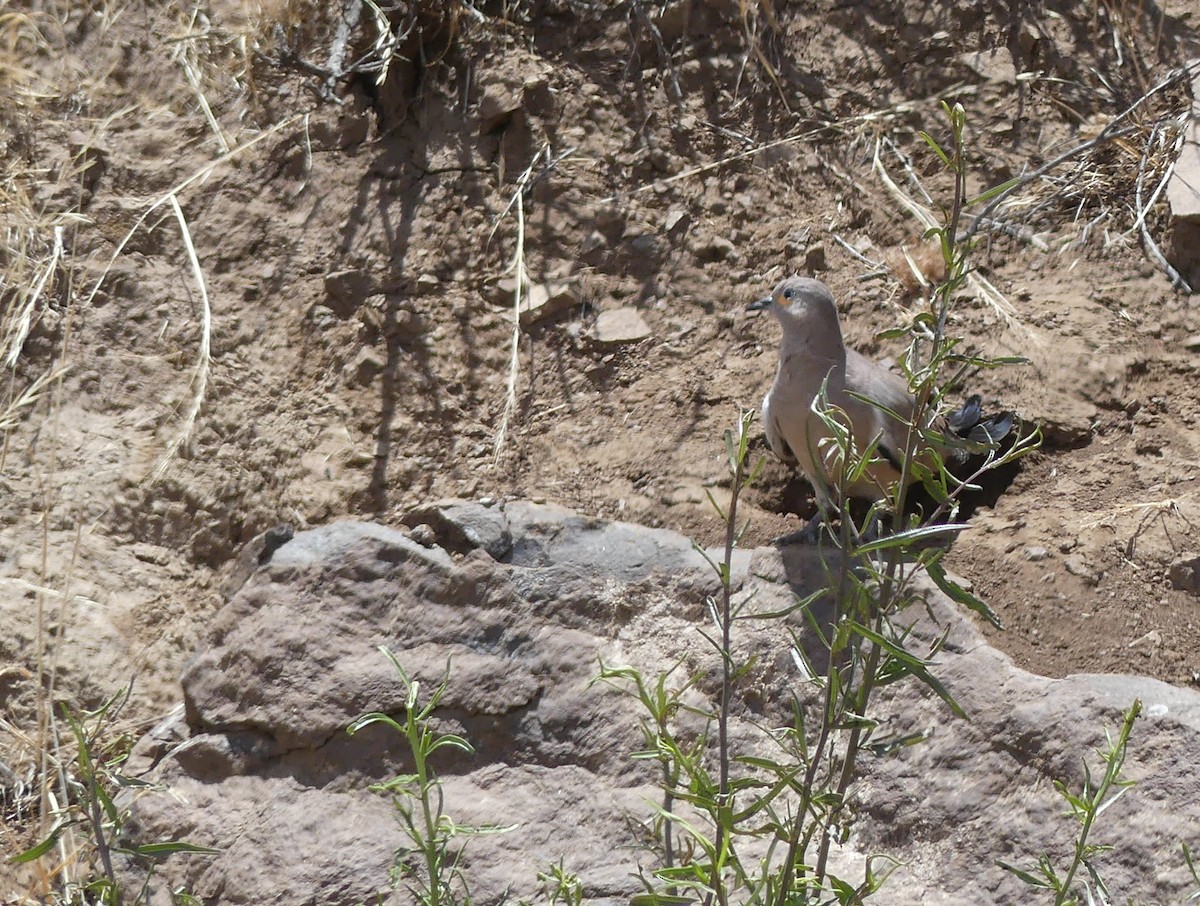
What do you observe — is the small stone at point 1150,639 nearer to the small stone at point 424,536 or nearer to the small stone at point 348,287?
the small stone at point 424,536

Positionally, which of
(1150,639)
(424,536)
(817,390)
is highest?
(817,390)

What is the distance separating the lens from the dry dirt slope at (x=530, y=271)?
3939 mm

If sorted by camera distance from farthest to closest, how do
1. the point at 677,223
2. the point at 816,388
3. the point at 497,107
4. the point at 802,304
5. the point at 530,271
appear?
the point at 497,107
the point at 677,223
the point at 530,271
the point at 802,304
the point at 816,388

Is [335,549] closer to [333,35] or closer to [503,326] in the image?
[503,326]

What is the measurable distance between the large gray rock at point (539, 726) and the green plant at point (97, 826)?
0.35 feet

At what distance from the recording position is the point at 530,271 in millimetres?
4781

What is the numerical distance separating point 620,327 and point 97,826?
9.83 ft

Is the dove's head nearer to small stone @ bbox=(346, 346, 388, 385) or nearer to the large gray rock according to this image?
the large gray rock

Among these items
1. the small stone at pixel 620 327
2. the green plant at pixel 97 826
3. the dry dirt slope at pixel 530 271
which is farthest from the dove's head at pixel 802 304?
the green plant at pixel 97 826

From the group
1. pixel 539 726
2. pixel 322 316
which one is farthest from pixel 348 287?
pixel 539 726

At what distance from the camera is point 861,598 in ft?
6.14

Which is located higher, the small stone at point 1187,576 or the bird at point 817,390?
the bird at point 817,390

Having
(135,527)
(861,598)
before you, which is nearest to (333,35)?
(135,527)

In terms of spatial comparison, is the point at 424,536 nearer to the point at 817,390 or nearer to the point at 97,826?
the point at 817,390
